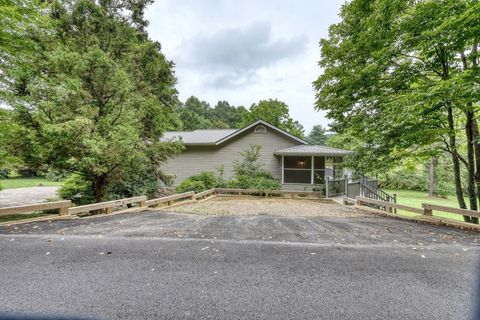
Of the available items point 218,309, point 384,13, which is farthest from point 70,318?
point 384,13

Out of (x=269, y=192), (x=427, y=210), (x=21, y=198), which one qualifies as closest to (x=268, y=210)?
(x=269, y=192)

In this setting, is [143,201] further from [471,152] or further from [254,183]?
[471,152]

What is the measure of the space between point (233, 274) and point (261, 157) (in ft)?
42.4

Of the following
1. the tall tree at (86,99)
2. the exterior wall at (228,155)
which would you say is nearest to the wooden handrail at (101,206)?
the tall tree at (86,99)

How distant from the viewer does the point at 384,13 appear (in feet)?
20.8

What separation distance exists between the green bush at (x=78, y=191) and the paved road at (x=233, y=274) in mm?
5058

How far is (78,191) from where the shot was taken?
10.6 metres

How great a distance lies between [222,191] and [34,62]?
10302 millimetres

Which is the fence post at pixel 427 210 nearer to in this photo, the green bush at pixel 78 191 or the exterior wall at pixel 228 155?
the exterior wall at pixel 228 155

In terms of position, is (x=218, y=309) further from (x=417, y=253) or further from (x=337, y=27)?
(x=337, y=27)

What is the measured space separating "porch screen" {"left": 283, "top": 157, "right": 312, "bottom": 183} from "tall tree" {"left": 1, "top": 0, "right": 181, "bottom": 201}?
26.1 ft

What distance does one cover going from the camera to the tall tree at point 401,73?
546 cm

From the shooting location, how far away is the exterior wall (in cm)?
1587

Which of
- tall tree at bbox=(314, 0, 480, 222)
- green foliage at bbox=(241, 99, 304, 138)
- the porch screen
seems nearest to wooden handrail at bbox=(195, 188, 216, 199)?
the porch screen
